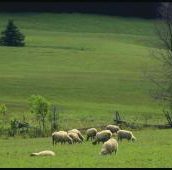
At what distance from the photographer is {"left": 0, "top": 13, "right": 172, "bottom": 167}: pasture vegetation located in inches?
950

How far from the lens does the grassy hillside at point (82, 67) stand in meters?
63.8

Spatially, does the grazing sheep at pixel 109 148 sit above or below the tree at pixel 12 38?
above

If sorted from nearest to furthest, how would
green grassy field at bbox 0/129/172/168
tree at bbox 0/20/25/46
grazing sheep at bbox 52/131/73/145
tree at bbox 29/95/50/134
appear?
green grassy field at bbox 0/129/172/168, grazing sheep at bbox 52/131/73/145, tree at bbox 29/95/50/134, tree at bbox 0/20/25/46

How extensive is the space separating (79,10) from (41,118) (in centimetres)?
9868

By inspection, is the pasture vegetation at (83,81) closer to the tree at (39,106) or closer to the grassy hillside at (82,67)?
the grassy hillside at (82,67)

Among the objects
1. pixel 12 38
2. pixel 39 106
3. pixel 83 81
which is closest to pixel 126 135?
pixel 39 106

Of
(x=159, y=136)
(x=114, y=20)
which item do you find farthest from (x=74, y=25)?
(x=159, y=136)

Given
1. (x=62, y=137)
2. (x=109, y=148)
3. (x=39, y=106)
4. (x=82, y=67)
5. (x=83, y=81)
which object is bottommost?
(x=83, y=81)

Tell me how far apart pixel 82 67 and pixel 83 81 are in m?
12.6

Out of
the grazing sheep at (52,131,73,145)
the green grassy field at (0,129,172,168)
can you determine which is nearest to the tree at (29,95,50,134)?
the grazing sheep at (52,131,73,145)

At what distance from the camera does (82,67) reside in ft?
302

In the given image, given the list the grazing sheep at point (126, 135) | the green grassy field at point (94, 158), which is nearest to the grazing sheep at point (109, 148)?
the green grassy field at point (94, 158)

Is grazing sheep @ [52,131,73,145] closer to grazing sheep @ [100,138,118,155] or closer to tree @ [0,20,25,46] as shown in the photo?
grazing sheep @ [100,138,118,155]

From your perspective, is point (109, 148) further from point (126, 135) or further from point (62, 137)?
point (126, 135)
